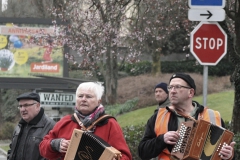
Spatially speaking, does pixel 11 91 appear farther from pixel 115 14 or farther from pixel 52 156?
pixel 52 156

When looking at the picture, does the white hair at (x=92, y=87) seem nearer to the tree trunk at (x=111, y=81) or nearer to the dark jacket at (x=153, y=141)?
the dark jacket at (x=153, y=141)

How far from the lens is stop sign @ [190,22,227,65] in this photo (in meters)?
8.39

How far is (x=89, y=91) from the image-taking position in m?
5.57

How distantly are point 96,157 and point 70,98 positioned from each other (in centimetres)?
861

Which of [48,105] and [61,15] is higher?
[61,15]

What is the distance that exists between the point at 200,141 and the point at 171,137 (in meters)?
0.25

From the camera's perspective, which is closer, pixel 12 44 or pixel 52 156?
pixel 52 156

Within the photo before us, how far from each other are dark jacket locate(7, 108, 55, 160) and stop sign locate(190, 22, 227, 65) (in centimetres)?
256

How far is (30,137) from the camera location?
671cm

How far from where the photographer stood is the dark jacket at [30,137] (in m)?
6.65

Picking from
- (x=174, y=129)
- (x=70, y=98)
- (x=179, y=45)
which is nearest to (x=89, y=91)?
(x=174, y=129)

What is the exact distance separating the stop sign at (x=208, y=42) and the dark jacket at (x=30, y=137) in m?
2.56

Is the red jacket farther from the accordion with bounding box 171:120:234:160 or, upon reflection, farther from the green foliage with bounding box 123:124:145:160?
the green foliage with bounding box 123:124:145:160

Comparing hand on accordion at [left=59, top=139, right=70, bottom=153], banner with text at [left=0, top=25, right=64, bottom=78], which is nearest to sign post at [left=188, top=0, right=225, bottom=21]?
hand on accordion at [left=59, top=139, right=70, bottom=153]
